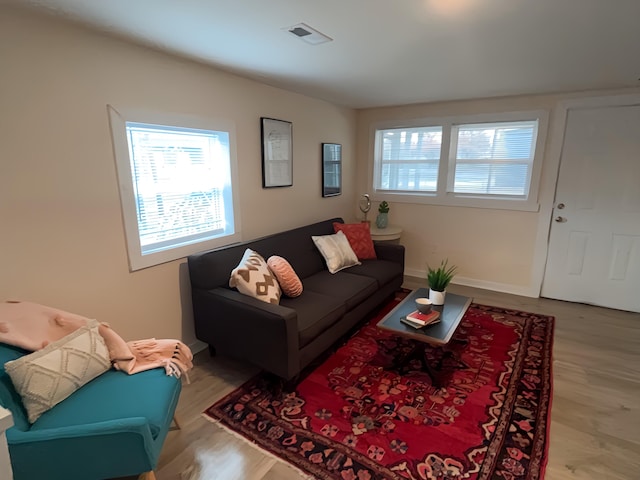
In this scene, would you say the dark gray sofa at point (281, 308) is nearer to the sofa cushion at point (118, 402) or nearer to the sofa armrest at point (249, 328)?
the sofa armrest at point (249, 328)

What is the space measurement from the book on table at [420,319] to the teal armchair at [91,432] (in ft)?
4.88

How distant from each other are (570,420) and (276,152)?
298cm

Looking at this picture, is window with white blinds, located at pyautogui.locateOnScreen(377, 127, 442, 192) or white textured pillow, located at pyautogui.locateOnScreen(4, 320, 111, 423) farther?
window with white blinds, located at pyautogui.locateOnScreen(377, 127, 442, 192)

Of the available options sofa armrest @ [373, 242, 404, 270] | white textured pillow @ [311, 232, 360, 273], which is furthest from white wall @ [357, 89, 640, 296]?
white textured pillow @ [311, 232, 360, 273]

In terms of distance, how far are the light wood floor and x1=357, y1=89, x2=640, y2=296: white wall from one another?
0.95 m

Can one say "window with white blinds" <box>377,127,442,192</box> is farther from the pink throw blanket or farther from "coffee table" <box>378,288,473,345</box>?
the pink throw blanket

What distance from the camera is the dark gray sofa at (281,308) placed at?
Answer: 81.8 inches

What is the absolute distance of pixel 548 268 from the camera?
3697mm

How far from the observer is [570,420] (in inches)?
77.1

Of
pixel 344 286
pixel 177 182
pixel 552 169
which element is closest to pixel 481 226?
pixel 552 169

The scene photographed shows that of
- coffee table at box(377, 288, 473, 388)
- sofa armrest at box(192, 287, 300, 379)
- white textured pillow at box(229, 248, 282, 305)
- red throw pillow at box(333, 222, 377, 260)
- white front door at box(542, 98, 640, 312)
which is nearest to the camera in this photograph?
sofa armrest at box(192, 287, 300, 379)

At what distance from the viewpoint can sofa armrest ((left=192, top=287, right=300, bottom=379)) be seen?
2039mm

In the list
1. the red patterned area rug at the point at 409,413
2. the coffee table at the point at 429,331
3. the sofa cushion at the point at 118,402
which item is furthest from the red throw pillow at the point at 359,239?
the sofa cushion at the point at 118,402

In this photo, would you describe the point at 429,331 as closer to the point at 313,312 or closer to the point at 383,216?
the point at 313,312
